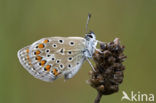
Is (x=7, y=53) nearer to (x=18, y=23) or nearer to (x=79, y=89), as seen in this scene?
(x=18, y=23)

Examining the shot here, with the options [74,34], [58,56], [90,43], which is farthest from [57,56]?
[74,34]

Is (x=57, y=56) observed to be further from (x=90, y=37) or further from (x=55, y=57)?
(x=90, y=37)

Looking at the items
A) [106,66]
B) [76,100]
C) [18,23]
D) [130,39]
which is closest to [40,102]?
[76,100]

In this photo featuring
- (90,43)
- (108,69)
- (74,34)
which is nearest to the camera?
(108,69)

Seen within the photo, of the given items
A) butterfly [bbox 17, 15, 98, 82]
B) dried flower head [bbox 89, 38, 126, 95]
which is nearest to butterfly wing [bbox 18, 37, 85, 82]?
butterfly [bbox 17, 15, 98, 82]

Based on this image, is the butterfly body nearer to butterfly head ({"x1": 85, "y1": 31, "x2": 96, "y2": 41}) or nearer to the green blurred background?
butterfly head ({"x1": 85, "y1": 31, "x2": 96, "y2": 41})

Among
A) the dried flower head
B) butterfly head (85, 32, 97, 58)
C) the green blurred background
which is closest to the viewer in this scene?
the dried flower head

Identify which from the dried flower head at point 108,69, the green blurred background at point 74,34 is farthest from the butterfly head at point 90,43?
the green blurred background at point 74,34
